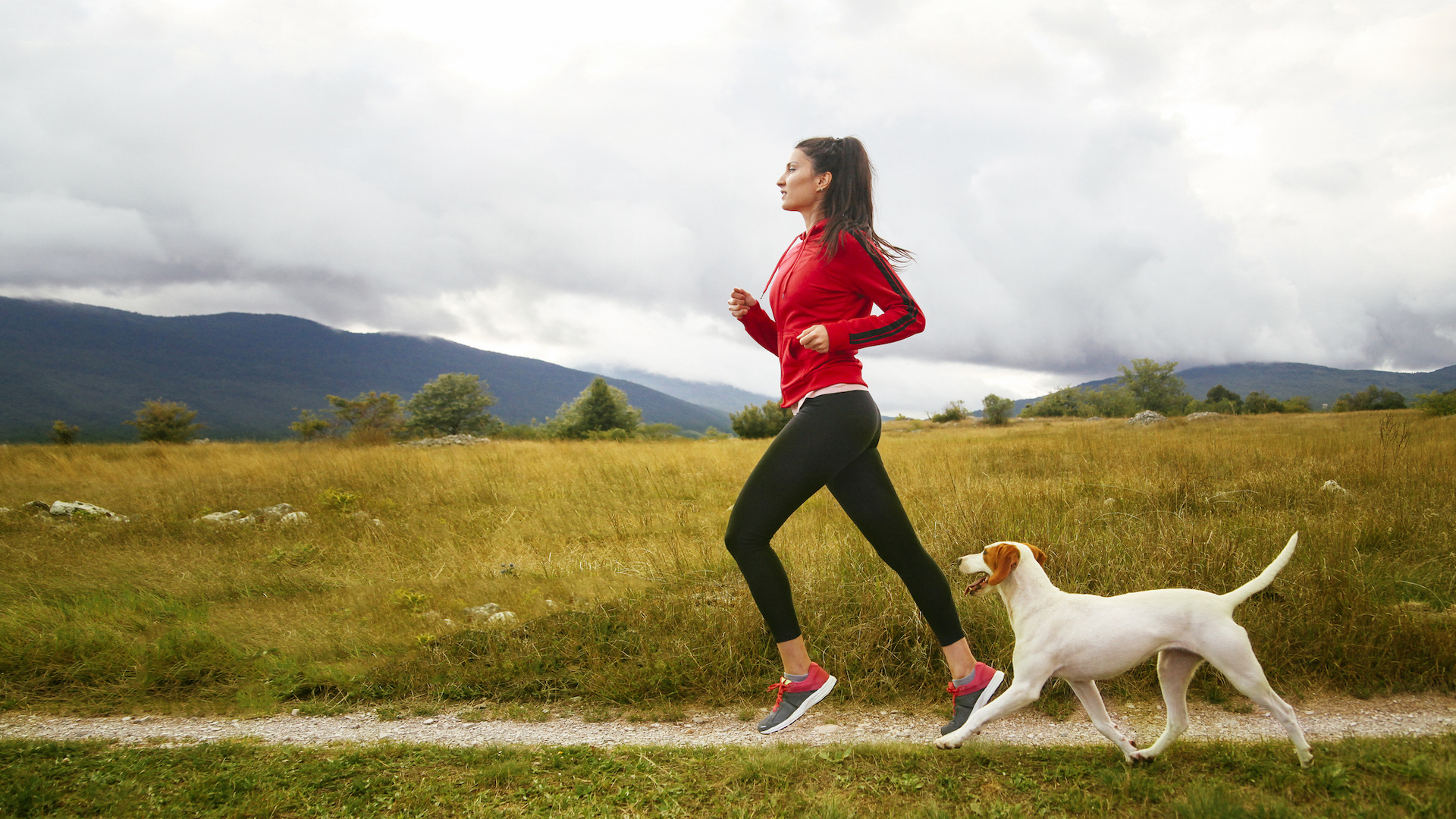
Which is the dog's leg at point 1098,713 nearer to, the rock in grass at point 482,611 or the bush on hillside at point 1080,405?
the rock in grass at point 482,611

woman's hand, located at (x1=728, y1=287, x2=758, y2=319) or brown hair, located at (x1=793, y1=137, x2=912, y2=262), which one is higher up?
brown hair, located at (x1=793, y1=137, x2=912, y2=262)

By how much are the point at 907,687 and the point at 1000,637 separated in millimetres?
670

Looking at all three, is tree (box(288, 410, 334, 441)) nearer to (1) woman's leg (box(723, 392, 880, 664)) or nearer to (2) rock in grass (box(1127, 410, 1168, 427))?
(1) woman's leg (box(723, 392, 880, 664))

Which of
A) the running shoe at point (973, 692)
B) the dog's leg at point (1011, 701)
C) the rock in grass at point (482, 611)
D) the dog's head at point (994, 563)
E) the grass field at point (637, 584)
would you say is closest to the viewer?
the dog's leg at point (1011, 701)

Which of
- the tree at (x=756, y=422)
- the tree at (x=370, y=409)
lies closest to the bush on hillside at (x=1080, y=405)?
the tree at (x=756, y=422)

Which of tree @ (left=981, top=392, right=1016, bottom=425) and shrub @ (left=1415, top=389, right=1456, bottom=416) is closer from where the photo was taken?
shrub @ (left=1415, top=389, right=1456, bottom=416)

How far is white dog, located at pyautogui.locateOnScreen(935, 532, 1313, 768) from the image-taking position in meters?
2.10

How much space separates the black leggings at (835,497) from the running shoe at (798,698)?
0.23 metres

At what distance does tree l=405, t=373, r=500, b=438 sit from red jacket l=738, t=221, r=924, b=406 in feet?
162

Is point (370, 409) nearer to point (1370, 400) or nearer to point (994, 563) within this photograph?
point (994, 563)

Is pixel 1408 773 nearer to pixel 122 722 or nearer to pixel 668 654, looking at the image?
pixel 668 654

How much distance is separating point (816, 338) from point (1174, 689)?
1900 millimetres

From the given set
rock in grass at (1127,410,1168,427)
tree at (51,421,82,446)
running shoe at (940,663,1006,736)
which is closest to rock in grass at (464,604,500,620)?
running shoe at (940,663,1006,736)

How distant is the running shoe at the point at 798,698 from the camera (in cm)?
294
